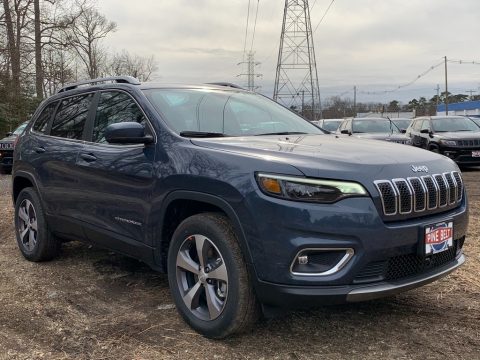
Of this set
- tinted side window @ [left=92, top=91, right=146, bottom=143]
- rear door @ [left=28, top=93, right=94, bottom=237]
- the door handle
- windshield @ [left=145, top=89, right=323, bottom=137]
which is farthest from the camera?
rear door @ [left=28, top=93, right=94, bottom=237]

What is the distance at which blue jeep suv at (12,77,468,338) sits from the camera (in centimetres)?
299

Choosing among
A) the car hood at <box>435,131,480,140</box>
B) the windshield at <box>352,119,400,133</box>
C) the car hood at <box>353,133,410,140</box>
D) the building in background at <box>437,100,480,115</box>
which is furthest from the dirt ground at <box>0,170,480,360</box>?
the building in background at <box>437,100,480,115</box>

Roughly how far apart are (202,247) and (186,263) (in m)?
0.22

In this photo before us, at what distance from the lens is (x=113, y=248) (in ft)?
14.3

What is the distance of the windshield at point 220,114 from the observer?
13.3ft

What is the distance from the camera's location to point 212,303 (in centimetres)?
341

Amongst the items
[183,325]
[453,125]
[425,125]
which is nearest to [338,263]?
[183,325]

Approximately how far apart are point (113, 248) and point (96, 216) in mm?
308

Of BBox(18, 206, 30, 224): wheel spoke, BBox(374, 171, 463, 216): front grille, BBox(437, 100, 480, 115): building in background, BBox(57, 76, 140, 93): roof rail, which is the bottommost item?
BBox(18, 206, 30, 224): wheel spoke

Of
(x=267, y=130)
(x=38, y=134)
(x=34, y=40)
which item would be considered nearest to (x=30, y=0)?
(x=34, y=40)

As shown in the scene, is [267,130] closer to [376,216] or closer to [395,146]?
[395,146]

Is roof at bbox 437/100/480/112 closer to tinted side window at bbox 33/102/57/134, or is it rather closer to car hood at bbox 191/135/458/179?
tinted side window at bbox 33/102/57/134

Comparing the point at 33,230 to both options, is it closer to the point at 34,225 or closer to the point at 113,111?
the point at 34,225

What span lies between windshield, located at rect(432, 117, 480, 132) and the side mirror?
495 inches
